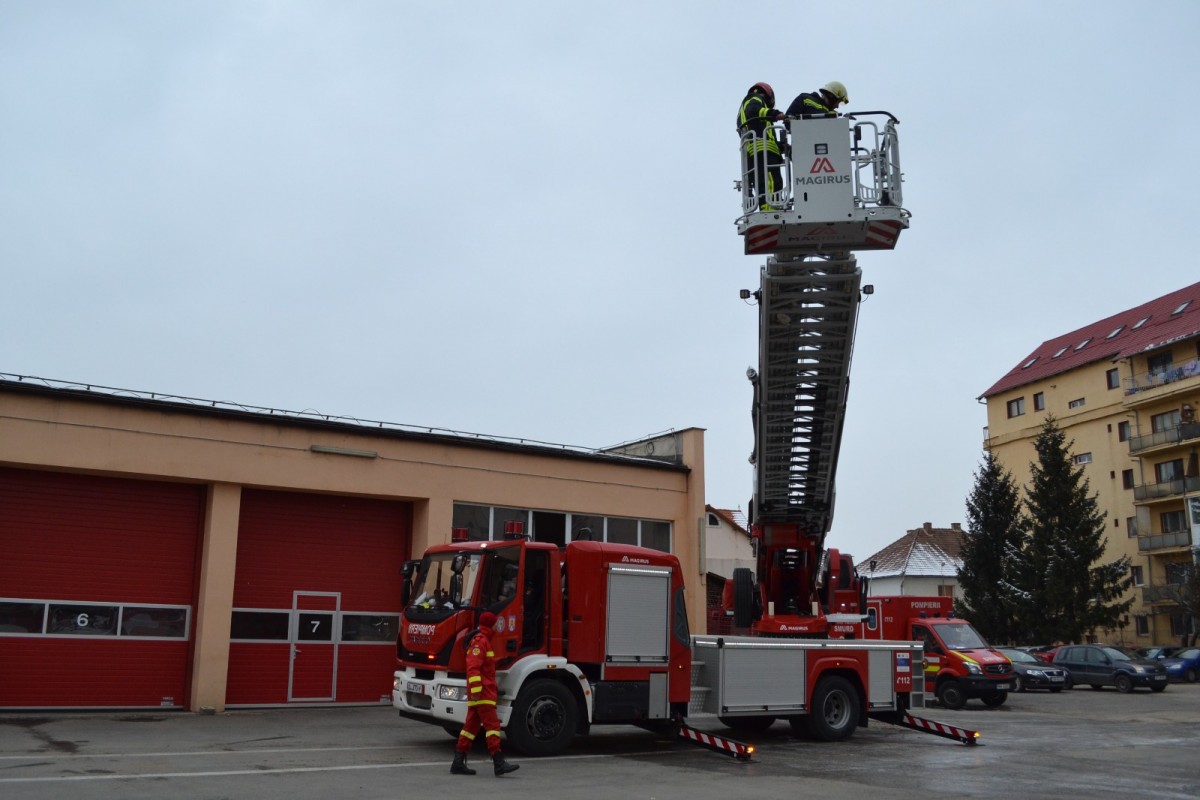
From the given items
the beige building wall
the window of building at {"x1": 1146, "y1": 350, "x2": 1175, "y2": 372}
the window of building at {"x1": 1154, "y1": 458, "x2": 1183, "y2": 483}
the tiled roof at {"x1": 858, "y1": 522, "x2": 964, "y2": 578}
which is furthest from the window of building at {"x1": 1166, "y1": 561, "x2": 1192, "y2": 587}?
the tiled roof at {"x1": 858, "y1": 522, "x2": 964, "y2": 578}

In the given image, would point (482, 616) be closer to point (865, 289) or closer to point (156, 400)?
point (865, 289)

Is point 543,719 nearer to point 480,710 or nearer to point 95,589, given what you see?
point 480,710

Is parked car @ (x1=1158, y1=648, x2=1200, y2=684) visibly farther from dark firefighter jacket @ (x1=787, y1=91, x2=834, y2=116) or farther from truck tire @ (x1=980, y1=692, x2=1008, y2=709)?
dark firefighter jacket @ (x1=787, y1=91, x2=834, y2=116)

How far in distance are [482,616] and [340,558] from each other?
8852 mm

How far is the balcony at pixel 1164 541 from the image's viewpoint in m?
45.2

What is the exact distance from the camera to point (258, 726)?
14.6 m

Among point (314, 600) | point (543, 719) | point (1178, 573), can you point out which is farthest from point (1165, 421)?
point (543, 719)

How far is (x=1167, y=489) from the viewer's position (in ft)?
153

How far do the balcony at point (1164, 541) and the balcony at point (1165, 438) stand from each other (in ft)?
13.1

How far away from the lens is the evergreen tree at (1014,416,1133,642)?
138ft

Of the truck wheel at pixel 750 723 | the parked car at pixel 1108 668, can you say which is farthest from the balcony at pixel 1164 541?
the truck wheel at pixel 750 723

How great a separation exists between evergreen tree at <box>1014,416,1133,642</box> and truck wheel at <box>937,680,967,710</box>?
2351 centimetres

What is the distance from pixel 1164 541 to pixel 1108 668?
21952 millimetres

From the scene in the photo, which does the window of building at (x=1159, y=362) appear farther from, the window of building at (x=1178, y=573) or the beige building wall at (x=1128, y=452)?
the window of building at (x=1178, y=573)
